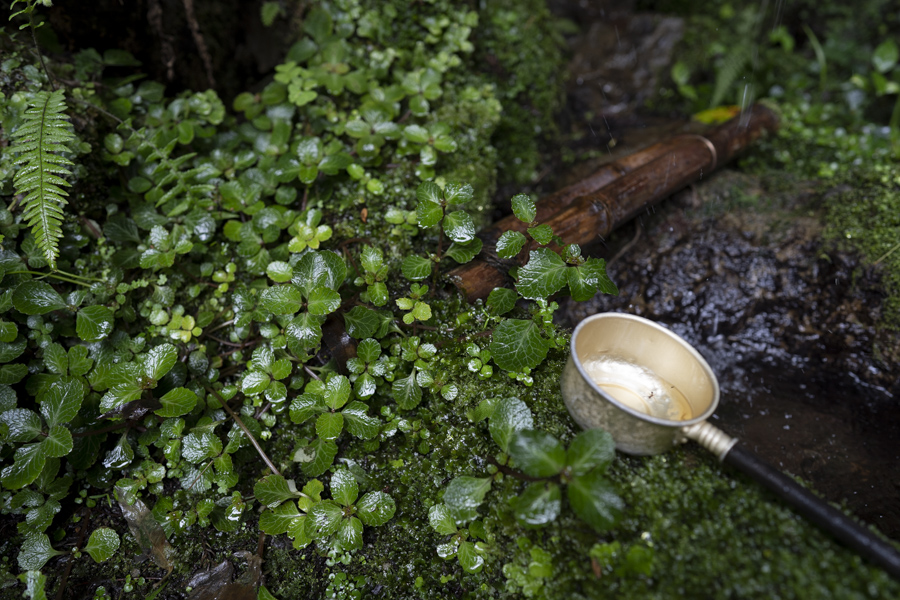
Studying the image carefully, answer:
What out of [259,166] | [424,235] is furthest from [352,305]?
[259,166]

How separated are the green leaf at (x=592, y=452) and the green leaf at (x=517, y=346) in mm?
522

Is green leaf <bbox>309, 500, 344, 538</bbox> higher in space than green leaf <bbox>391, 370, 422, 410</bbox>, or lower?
lower

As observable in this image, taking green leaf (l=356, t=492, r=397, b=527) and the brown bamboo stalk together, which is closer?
green leaf (l=356, t=492, r=397, b=527)

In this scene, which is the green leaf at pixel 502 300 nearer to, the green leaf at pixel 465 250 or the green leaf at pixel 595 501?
the green leaf at pixel 465 250

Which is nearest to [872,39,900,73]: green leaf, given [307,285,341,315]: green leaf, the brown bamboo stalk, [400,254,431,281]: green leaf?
the brown bamboo stalk

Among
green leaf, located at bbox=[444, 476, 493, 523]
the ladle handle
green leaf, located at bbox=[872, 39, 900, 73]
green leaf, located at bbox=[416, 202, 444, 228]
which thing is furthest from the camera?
green leaf, located at bbox=[872, 39, 900, 73]

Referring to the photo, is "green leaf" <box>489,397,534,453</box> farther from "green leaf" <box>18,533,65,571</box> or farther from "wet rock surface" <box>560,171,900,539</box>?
"green leaf" <box>18,533,65,571</box>

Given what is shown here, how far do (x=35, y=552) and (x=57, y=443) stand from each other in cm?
53

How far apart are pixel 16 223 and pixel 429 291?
7.15 ft

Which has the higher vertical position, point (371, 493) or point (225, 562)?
point (371, 493)

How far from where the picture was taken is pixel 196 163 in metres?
3.05

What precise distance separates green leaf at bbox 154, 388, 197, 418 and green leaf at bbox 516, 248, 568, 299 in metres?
1.64

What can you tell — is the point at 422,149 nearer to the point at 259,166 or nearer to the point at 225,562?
the point at 259,166

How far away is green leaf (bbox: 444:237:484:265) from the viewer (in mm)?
2506
